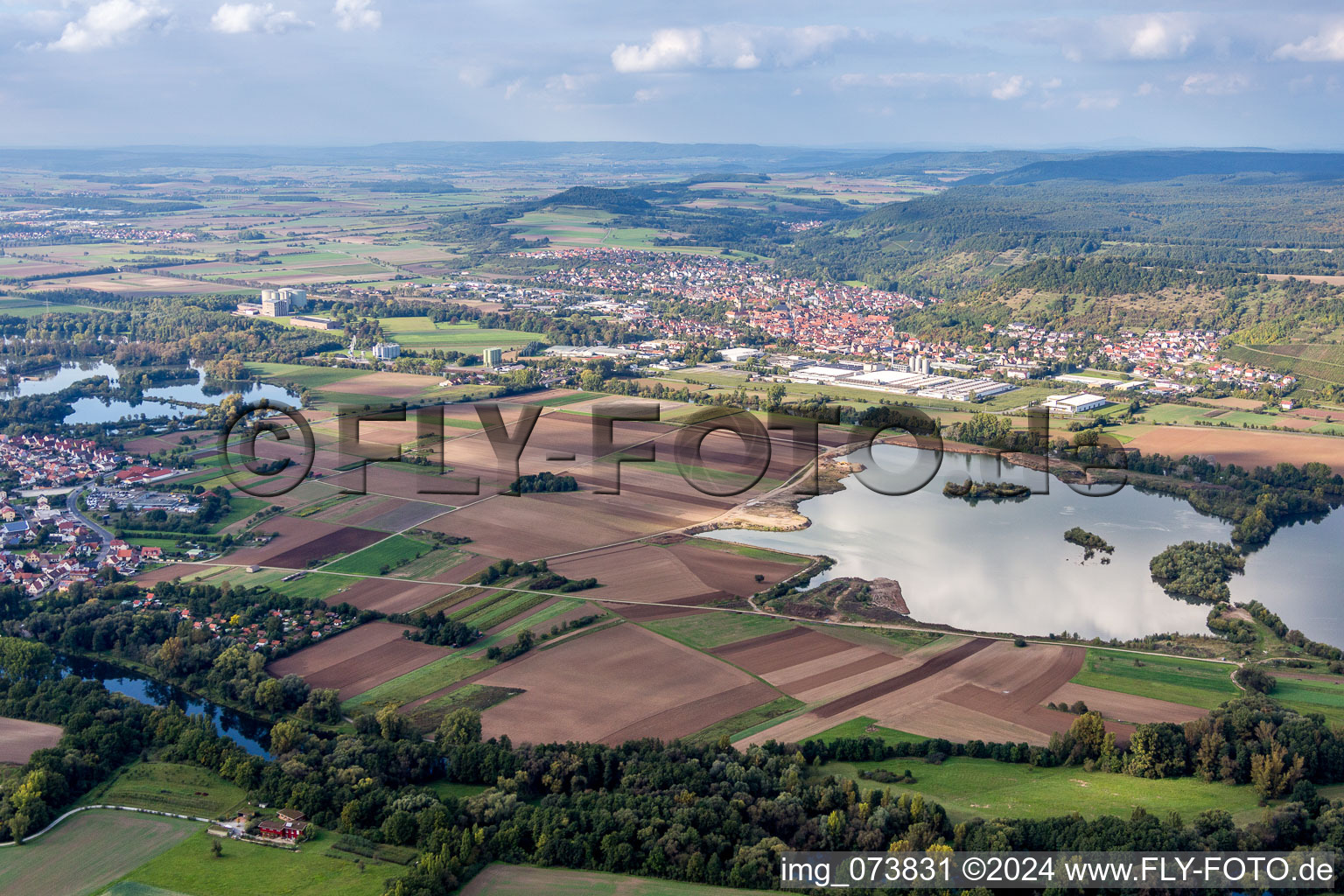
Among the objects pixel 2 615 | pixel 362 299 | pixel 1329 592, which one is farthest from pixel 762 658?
pixel 362 299

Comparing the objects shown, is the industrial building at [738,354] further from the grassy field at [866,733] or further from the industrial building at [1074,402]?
the grassy field at [866,733]

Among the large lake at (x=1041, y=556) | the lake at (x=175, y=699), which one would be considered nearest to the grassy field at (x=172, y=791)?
the lake at (x=175, y=699)

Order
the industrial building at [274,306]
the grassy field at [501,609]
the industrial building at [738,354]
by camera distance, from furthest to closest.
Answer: the industrial building at [274,306] < the industrial building at [738,354] < the grassy field at [501,609]

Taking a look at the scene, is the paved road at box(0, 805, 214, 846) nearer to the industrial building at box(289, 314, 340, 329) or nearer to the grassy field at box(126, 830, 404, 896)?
the grassy field at box(126, 830, 404, 896)

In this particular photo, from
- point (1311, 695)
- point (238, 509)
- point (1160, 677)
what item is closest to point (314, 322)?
point (238, 509)

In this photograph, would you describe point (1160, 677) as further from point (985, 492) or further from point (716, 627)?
point (985, 492)

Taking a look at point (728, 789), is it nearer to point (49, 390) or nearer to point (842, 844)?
point (842, 844)
